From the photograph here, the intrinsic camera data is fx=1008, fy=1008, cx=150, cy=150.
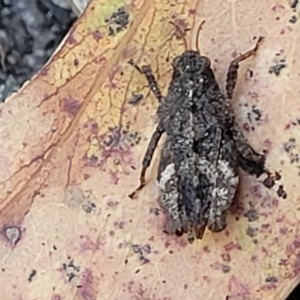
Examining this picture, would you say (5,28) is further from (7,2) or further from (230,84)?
(230,84)

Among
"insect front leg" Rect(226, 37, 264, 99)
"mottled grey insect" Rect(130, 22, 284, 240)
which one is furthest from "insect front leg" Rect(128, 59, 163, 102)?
"insect front leg" Rect(226, 37, 264, 99)

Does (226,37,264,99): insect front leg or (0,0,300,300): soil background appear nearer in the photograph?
(226,37,264,99): insect front leg

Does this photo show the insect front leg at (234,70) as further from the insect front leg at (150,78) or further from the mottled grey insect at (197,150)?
the insect front leg at (150,78)

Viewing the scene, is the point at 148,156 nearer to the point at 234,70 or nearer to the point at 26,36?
the point at 234,70

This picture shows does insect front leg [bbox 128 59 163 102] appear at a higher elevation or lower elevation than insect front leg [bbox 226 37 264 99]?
higher

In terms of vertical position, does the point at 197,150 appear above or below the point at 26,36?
below

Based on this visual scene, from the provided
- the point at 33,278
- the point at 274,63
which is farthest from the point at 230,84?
the point at 33,278

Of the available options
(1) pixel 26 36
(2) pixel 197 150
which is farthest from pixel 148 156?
(1) pixel 26 36

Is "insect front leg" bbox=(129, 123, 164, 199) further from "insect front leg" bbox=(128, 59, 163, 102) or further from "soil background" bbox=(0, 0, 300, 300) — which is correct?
"soil background" bbox=(0, 0, 300, 300)
